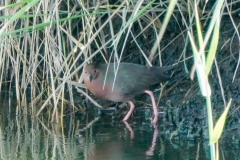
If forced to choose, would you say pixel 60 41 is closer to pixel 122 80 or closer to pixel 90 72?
pixel 90 72

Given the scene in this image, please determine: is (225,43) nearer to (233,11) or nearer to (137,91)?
(233,11)

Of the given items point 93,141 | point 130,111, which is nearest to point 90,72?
point 130,111

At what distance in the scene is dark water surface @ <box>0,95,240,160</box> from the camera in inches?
183

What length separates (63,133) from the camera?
549 cm

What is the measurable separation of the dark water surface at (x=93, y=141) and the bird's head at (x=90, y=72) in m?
0.38

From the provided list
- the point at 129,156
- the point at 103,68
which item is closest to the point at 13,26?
the point at 103,68

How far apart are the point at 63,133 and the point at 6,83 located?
1.77 metres

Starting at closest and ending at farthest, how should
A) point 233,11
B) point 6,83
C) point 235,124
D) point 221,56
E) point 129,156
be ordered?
point 129,156 → point 235,124 → point 233,11 → point 221,56 → point 6,83

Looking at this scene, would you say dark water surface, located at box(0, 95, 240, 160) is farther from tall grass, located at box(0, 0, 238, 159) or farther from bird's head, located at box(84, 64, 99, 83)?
bird's head, located at box(84, 64, 99, 83)

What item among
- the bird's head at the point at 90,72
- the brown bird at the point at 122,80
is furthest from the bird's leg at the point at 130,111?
the bird's head at the point at 90,72

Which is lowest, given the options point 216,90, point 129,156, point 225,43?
point 129,156

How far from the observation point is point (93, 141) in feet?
17.0

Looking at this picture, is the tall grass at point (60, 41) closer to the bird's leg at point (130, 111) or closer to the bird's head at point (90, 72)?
the bird's head at point (90, 72)

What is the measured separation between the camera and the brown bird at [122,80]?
6.03m
